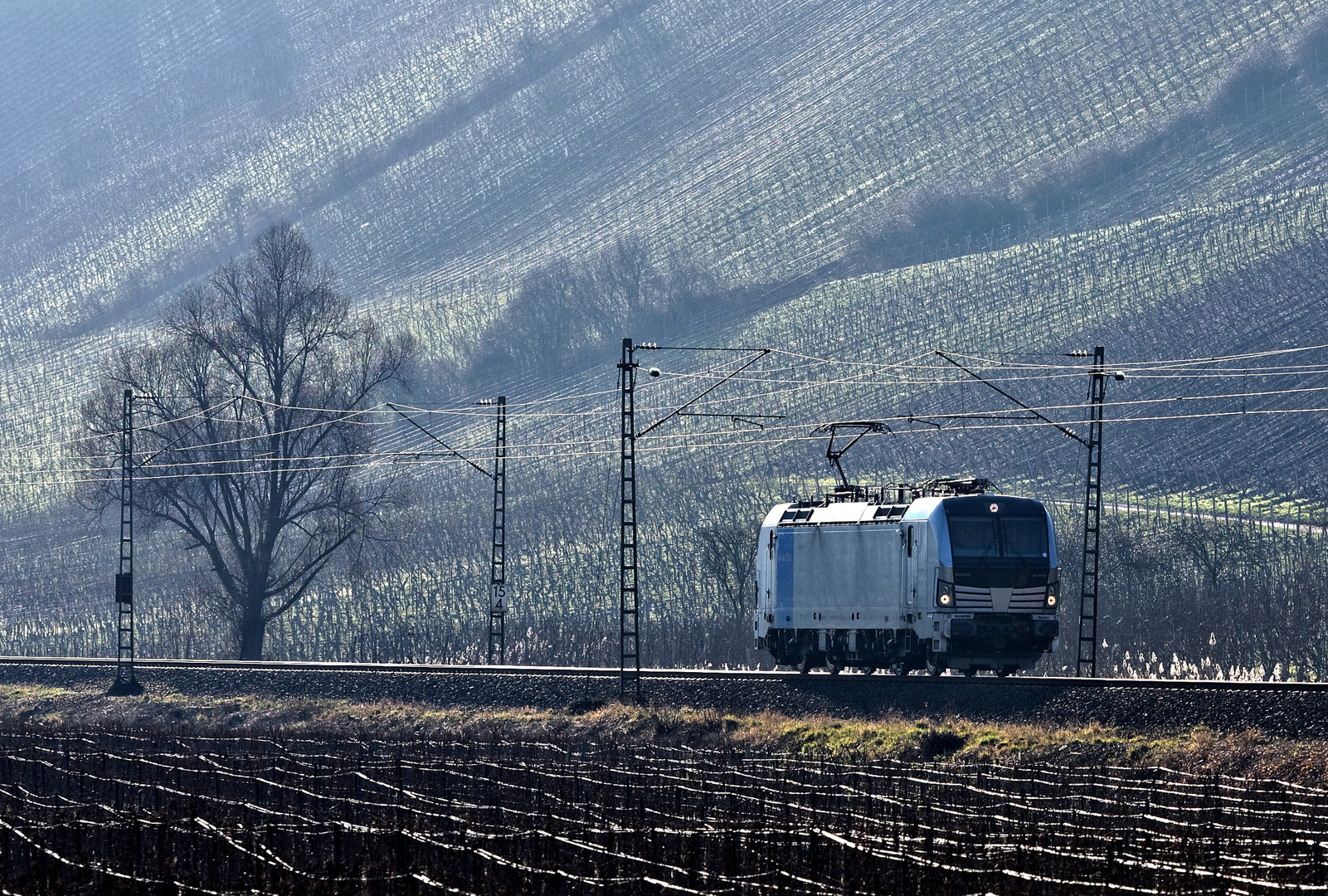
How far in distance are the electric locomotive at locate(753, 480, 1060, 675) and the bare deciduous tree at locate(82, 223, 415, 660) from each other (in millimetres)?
18612

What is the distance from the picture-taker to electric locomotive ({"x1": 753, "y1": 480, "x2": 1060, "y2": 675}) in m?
35.5

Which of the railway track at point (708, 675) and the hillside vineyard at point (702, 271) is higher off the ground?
the hillside vineyard at point (702, 271)

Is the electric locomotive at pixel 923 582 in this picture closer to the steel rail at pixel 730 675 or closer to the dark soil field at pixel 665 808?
the steel rail at pixel 730 675

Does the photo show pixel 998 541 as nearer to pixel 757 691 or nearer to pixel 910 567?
pixel 910 567

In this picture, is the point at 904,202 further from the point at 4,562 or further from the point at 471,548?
the point at 4,562

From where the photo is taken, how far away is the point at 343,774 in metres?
27.6

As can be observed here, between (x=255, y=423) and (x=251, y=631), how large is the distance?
6.34 metres

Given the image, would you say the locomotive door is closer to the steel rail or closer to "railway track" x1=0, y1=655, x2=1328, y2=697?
the steel rail

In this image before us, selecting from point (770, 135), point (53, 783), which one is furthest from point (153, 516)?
point (770, 135)

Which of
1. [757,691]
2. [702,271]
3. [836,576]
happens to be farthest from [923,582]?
[702,271]

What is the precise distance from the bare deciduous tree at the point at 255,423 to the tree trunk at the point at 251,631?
0.04m

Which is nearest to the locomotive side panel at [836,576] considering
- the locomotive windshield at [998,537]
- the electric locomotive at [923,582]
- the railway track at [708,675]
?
the electric locomotive at [923,582]

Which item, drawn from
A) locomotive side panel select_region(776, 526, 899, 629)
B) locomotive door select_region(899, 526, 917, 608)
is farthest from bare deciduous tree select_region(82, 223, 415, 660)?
locomotive door select_region(899, 526, 917, 608)

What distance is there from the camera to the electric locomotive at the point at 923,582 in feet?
116
